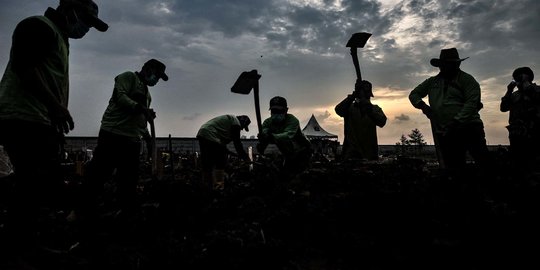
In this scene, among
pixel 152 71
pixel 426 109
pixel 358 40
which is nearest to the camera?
pixel 152 71

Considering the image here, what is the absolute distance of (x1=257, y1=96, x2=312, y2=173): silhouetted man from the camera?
19.3 feet

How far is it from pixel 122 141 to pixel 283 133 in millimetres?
2706

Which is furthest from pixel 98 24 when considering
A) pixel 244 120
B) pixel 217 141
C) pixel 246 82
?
pixel 246 82

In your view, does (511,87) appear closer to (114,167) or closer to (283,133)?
(283,133)

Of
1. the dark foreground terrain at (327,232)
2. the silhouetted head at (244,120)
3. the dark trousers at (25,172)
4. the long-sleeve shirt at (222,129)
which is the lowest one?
the dark foreground terrain at (327,232)

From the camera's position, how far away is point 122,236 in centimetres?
350

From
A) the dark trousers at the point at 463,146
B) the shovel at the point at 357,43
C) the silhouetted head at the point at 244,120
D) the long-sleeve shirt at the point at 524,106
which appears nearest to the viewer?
the dark trousers at the point at 463,146

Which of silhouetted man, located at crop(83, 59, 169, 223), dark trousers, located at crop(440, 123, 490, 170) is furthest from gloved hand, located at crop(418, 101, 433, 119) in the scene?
silhouetted man, located at crop(83, 59, 169, 223)

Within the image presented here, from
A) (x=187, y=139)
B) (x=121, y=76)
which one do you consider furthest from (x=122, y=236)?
(x=187, y=139)

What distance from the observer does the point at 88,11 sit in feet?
9.04

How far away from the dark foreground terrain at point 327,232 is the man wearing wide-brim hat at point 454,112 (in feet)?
1.14

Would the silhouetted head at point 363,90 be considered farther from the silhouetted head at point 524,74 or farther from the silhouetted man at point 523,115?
the silhouetted head at point 524,74

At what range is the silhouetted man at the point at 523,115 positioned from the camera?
6125 mm

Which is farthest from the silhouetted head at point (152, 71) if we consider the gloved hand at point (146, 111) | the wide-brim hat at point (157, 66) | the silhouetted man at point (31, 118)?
the silhouetted man at point (31, 118)
